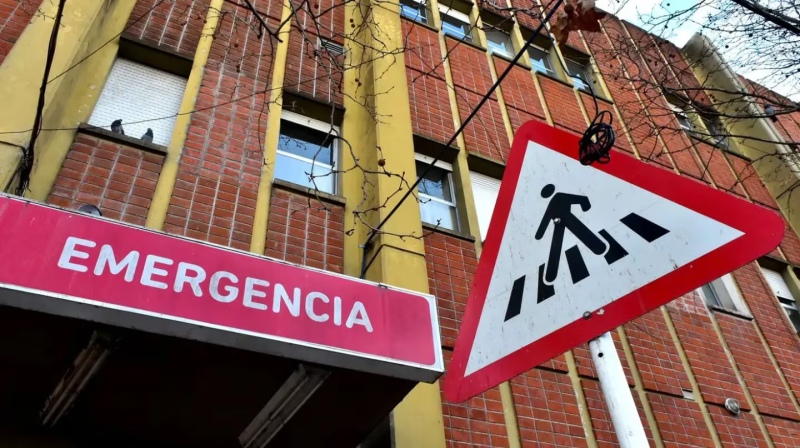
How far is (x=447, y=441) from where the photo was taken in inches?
169

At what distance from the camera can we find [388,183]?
5512mm

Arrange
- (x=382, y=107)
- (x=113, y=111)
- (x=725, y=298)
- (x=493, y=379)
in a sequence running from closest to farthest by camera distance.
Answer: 1. (x=493, y=379)
2. (x=113, y=111)
3. (x=382, y=107)
4. (x=725, y=298)

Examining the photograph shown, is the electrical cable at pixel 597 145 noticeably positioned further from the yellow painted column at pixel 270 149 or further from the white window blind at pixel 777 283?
the white window blind at pixel 777 283

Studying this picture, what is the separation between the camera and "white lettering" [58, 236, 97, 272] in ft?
8.80

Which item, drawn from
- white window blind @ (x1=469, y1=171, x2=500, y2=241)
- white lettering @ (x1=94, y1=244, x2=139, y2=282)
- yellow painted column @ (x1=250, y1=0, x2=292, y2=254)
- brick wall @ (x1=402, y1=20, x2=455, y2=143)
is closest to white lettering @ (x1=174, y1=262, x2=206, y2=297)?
white lettering @ (x1=94, y1=244, x2=139, y2=282)

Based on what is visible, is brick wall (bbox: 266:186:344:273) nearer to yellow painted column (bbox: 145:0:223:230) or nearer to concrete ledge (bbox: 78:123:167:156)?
yellow painted column (bbox: 145:0:223:230)

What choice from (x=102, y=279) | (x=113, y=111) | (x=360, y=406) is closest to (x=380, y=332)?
(x=360, y=406)

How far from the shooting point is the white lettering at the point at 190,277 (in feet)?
9.51

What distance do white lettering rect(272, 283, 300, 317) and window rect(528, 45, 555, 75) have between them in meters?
8.45

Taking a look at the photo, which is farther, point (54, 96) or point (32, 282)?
point (54, 96)

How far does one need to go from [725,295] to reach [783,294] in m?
1.69

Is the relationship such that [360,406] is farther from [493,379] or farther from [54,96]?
[54,96]

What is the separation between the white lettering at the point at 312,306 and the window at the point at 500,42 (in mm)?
7761

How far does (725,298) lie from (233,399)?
721cm
